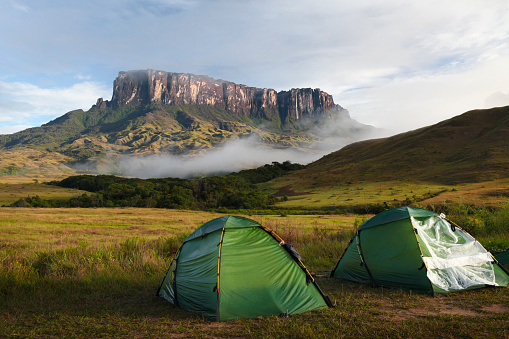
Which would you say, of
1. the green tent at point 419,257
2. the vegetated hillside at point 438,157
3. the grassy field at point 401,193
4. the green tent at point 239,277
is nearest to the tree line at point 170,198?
the grassy field at point 401,193

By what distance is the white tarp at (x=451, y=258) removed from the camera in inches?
394

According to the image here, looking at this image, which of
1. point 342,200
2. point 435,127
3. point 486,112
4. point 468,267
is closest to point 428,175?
point 342,200

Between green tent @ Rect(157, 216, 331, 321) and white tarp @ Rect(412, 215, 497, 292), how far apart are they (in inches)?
159

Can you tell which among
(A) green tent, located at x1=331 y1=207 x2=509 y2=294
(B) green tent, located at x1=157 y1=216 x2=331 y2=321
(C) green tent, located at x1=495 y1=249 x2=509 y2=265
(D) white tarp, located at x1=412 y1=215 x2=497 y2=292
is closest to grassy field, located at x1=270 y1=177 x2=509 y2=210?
(C) green tent, located at x1=495 y1=249 x2=509 y2=265

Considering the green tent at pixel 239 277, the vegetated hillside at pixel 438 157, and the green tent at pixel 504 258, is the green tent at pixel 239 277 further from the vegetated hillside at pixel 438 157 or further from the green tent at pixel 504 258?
the vegetated hillside at pixel 438 157

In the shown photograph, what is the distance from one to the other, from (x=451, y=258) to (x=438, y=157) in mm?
93167

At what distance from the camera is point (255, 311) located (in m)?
8.12

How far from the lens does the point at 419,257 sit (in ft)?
33.5

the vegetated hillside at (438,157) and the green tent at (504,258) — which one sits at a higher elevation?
the vegetated hillside at (438,157)

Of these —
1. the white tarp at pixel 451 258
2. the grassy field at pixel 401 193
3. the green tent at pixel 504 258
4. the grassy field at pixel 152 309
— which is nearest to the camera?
the grassy field at pixel 152 309

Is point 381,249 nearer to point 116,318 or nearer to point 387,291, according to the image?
point 387,291

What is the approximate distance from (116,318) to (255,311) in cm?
331

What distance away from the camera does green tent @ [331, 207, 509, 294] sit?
33.0ft

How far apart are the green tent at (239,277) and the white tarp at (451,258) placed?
4029 mm
